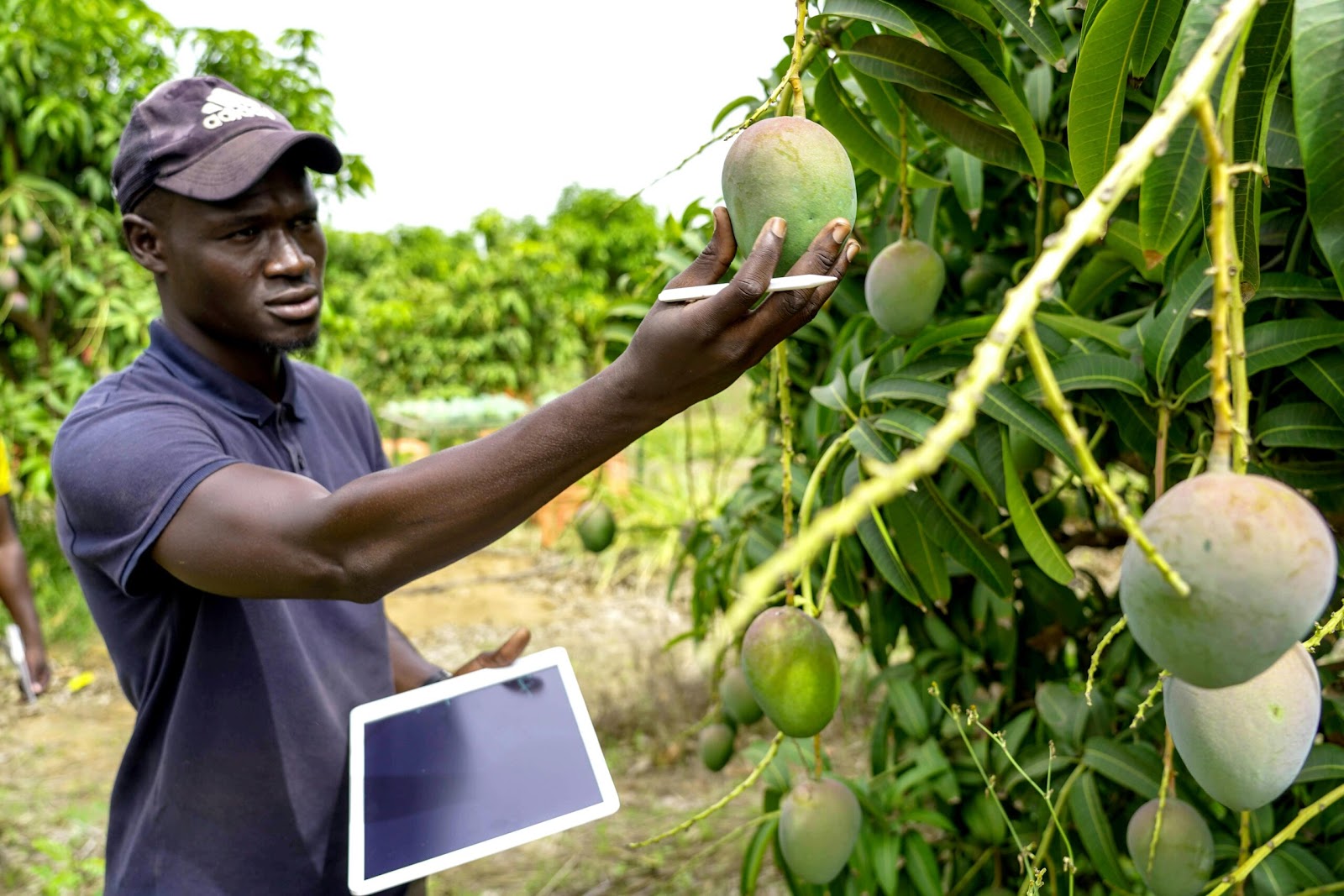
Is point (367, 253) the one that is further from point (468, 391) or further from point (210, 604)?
point (210, 604)

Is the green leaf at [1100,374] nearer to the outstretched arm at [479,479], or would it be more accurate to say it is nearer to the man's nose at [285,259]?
the outstretched arm at [479,479]

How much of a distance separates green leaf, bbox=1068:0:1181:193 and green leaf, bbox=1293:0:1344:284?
0.41ft

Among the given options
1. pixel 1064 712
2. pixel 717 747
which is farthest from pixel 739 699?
pixel 1064 712

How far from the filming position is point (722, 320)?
2.19ft

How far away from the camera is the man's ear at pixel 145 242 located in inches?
Result: 51.2

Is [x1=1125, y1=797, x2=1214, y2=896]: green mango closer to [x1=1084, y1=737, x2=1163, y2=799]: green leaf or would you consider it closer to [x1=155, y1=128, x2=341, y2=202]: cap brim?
[x1=1084, y1=737, x2=1163, y2=799]: green leaf

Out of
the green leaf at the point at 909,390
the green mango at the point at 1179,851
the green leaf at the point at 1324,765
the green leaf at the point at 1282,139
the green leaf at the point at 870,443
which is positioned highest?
the green leaf at the point at 1282,139

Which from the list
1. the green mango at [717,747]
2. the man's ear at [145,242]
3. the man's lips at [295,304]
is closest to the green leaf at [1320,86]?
the man's lips at [295,304]

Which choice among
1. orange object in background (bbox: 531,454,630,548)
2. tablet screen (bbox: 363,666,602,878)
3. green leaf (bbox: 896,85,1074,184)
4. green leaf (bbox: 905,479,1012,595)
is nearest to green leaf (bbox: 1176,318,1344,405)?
green leaf (bbox: 896,85,1074,184)

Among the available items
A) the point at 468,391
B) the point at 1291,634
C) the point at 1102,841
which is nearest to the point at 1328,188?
the point at 1291,634

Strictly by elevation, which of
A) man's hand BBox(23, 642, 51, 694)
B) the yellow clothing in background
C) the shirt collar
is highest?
the shirt collar

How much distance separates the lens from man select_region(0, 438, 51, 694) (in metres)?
2.74

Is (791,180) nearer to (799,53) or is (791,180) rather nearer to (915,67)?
(799,53)

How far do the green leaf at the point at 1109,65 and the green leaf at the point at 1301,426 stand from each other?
0.37 meters
